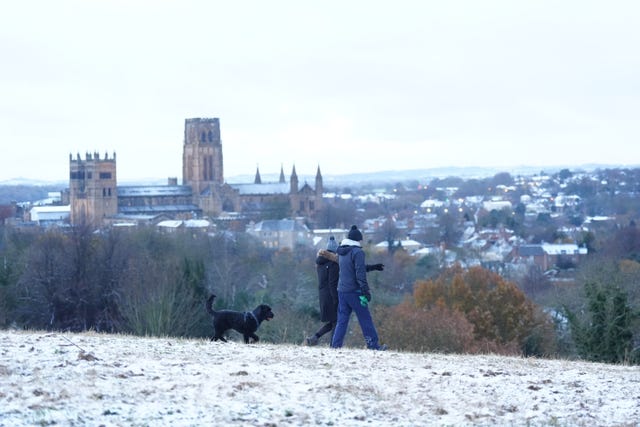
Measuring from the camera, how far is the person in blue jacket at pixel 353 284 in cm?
1513

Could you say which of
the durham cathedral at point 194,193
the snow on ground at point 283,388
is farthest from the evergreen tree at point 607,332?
the durham cathedral at point 194,193

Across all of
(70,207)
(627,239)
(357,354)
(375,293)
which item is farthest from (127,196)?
(357,354)

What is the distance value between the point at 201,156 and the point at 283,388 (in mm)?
132638

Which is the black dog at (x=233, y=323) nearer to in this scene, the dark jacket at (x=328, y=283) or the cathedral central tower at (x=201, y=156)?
the dark jacket at (x=328, y=283)

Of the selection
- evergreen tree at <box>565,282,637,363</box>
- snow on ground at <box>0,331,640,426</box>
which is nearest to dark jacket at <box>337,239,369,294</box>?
snow on ground at <box>0,331,640,426</box>

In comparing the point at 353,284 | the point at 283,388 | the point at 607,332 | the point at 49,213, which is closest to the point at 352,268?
the point at 353,284

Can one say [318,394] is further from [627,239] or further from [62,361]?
[627,239]

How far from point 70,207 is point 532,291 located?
79.5 meters

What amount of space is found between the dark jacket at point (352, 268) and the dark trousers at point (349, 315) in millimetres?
104

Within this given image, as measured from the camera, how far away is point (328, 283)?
1616cm

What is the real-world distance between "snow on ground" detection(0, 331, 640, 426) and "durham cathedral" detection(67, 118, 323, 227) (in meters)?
114

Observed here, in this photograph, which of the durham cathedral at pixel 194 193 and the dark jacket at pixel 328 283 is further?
the durham cathedral at pixel 194 193

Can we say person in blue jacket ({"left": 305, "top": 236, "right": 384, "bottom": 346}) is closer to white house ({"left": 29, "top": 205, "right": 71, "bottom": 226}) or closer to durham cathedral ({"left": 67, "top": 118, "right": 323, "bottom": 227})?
white house ({"left": 29, "top": 205, "right": 71, "bottom": 226})

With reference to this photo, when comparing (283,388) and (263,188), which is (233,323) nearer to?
(283,388)
